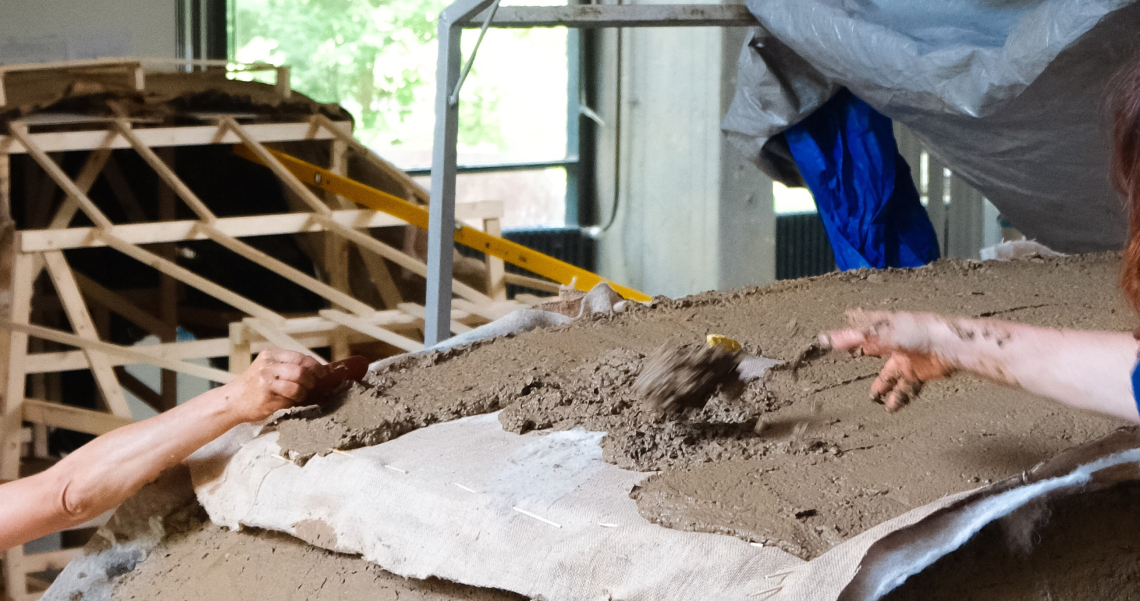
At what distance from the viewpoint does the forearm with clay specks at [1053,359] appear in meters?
1.21

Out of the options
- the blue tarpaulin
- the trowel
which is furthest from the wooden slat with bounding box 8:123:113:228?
the trowel

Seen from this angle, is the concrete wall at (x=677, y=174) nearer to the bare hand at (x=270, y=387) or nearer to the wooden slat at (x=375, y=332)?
the wooden slat at (x=375, y=332)

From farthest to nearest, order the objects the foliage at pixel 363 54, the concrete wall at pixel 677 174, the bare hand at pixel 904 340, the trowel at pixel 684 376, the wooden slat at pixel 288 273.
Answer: the foliage at pixel 363 54
the concrete wall at pixel 677 174
the wooden slat at pixel 288 273
the trowel at pixel 684 376
the bare hand at pixel 904 340

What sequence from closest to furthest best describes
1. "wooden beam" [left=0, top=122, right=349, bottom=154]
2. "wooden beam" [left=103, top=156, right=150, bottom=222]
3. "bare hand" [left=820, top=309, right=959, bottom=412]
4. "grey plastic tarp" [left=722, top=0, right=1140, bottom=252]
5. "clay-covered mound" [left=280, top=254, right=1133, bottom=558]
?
"clay-covered mound" [left=280, top=254, right=1133, bottom=558] < "bare hand" [left=820, top=309, right=959, bottom=412] < "grey plastic tarp" [left=722, top=0, right=1140, bottom=252] < "wooden beam" [left=0, top=122, right=349, bottom=154] < "wooden beam" [left=103, top=156, right=150, bottom=222]

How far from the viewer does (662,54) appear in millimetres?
5086

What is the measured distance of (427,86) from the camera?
5.52 metres

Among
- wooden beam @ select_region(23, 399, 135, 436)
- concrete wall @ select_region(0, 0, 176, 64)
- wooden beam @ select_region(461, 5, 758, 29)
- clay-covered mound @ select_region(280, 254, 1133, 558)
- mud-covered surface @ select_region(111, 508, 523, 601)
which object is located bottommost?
wooden beam @ select_region(23, 399, 135, 436)

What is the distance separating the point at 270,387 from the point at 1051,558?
1.19 metres

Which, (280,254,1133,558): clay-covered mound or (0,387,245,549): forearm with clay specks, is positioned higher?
(280,254,1133,558): clay-covered mound

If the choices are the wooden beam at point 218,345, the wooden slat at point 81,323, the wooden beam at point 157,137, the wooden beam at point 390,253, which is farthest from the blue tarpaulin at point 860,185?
the wooden slat at point 81,323

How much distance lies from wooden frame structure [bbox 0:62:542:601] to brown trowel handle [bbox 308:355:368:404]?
1.25 m

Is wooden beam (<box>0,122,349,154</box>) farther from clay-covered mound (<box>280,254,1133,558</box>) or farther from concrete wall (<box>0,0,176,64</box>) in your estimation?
clay-covered mound (<box>280,254,1133,558</box>)

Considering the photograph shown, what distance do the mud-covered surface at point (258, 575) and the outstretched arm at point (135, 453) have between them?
0.13 meters

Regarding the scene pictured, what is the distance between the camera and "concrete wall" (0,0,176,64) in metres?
4.59
